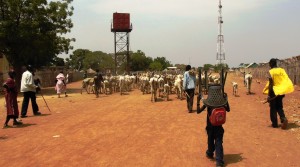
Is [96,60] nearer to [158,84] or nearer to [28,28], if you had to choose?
[28,28]

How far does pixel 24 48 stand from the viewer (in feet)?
85.3

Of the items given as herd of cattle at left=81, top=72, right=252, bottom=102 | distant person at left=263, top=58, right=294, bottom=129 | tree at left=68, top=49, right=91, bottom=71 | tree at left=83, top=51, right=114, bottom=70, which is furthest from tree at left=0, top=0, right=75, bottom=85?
tree at left=68, top=49, right=91, bottom=71

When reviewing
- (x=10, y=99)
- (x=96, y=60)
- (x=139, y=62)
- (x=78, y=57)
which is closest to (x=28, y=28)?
(x=10, y=99)

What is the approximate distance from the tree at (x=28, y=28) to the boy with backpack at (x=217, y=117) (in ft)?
68.0

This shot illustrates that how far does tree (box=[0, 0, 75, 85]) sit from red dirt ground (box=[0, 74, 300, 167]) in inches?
520

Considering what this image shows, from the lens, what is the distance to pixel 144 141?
28.2ft

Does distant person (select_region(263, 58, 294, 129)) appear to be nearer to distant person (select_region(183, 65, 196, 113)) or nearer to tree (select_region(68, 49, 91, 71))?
distant person (select_region(183, 65, 196, 113))

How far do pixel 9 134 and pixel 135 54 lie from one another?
7034cm

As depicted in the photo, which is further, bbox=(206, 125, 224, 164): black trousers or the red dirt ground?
the red dirt ground

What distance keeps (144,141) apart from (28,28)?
1928 cm

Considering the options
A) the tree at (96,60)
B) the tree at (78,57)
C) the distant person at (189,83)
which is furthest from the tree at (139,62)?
the distant person at (189,83)

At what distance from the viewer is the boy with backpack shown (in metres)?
6.48

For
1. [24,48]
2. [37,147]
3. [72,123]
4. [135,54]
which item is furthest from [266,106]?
[135,54]

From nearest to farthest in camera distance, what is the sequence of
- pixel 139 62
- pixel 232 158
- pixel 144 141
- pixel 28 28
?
pixel 232 158 → pixel 144 141 → pixel 28 28 → pixel 139 62
